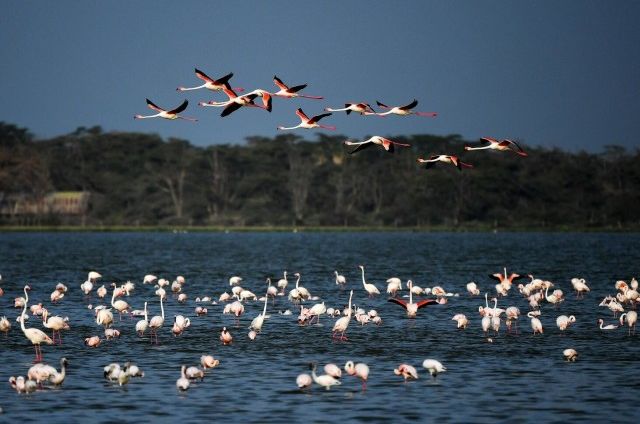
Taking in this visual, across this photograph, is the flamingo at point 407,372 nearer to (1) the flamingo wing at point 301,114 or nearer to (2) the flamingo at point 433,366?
(2) the flamingo at point 433,366

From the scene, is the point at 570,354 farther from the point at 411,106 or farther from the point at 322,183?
the point at 322,183

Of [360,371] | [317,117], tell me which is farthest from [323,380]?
[317,117]

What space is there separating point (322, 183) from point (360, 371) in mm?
151391

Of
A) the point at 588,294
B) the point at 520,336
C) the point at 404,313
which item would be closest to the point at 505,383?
the point at 520,336

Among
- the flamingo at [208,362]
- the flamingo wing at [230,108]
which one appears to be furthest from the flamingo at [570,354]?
the flamingo wing at [230,108]

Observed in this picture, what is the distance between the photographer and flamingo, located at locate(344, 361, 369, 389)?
22.7 m

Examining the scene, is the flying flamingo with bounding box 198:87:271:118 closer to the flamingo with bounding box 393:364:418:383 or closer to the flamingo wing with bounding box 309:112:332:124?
the flamingo wing with bounding box 309:112:332:124

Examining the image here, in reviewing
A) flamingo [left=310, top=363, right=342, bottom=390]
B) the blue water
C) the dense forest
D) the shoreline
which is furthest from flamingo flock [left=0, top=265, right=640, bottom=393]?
the dense forest

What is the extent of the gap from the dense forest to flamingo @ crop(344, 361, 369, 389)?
138m

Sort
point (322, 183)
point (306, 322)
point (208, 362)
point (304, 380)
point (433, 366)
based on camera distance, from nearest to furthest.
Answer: point (304, 380) < point (433, 366) < point (208, 362) < point (306, 322) < point (322, 183)

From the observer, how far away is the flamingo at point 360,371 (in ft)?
74.3

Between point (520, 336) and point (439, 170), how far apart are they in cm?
13387

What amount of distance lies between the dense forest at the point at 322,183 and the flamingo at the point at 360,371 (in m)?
138

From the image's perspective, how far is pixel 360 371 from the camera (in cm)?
2266
